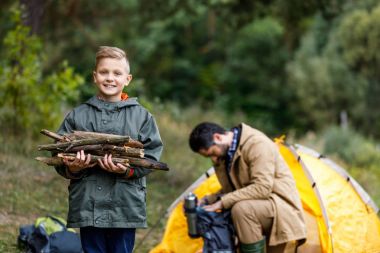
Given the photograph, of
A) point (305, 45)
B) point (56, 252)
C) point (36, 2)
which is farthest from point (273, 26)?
point (56, 252)

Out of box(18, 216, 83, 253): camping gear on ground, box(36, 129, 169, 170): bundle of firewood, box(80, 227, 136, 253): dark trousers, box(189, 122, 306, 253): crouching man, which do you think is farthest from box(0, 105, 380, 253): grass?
box(36, 129, 169, 170): bundle of firewood

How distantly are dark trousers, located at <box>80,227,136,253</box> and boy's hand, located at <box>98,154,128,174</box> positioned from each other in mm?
373

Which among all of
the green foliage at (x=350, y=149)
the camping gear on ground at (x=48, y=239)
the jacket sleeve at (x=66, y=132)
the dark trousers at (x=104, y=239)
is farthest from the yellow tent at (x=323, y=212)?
the green foliage at (x=350, y=149)

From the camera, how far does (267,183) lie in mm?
4570

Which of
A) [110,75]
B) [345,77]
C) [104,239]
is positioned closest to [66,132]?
[110,75]

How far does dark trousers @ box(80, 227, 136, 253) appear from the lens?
327cm

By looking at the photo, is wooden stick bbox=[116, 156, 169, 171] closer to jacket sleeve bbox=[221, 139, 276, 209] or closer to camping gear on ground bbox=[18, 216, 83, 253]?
jacket sleeve bbox=[221, 139, 276, 209]

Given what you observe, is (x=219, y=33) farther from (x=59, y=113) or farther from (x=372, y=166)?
(x=59, y=113)

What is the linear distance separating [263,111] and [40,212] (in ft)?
66.3

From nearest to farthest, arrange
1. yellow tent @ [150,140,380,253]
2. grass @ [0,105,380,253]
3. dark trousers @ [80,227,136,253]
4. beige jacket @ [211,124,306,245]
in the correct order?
dark trousers @ [80,227,136,253], beige jacket @ [211,124,306,245], yellow tent @ [150,140,380,253], grass @ [0,105,380,253]

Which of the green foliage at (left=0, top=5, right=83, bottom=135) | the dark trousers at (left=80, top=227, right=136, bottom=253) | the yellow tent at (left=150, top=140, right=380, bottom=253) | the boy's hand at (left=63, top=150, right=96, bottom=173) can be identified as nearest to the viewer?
the boy's hand at (left=63, top=150, right=96, bottom=173)

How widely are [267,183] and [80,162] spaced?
1.92m

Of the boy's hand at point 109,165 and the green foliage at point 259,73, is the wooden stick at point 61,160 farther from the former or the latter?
the green foliage at point 259,73

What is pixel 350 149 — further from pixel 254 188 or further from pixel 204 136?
pixel 204 136
